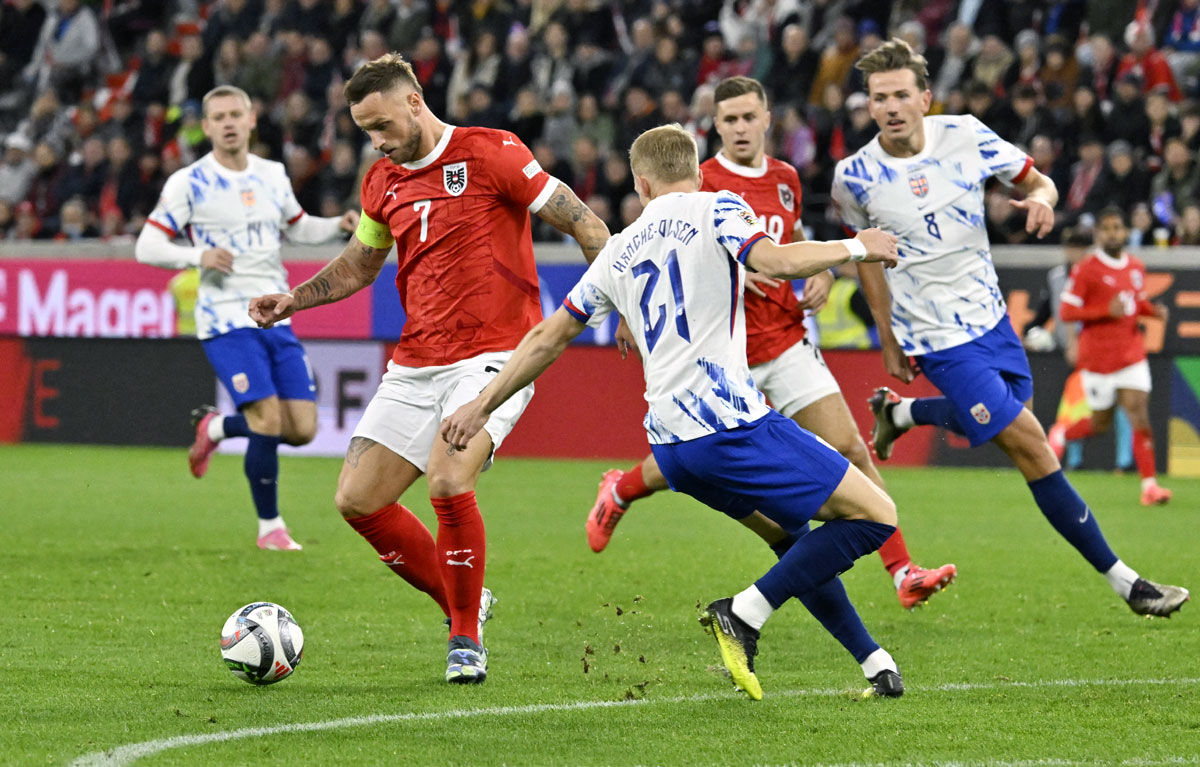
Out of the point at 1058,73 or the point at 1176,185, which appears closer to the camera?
the point at 1176,185

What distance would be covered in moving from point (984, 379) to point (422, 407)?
249cm

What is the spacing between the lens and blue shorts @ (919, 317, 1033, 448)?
697 centimetres

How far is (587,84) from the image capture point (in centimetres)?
1869

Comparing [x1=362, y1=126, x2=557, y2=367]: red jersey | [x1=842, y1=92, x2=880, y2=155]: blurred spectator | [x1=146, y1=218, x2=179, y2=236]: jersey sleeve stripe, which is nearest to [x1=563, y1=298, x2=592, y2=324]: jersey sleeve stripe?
[x1=362, y1=126, x2=557, y2=367]: red jersey

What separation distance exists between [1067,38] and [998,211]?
257cm

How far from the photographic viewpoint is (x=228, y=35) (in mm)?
21281

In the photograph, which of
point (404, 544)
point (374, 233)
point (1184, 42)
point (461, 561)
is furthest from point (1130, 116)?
point (461, 561)

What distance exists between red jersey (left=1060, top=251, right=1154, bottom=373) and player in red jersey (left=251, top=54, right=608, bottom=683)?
7726mm

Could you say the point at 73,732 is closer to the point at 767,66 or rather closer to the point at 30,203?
the point at 767,66

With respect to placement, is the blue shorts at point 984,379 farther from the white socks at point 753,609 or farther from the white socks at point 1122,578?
the white socks at point 753,609

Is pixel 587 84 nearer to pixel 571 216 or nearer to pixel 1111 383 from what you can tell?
pixel 1111 383

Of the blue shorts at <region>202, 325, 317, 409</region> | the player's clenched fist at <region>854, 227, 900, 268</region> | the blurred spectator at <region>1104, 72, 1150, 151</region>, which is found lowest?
the blue shorts at <region>202, 325, 317, 409</region>

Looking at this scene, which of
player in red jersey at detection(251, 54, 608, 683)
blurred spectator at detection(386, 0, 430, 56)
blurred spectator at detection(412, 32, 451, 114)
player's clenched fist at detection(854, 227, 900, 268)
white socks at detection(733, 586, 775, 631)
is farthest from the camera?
blurred spectator at detection(386, 0, 430, 56)

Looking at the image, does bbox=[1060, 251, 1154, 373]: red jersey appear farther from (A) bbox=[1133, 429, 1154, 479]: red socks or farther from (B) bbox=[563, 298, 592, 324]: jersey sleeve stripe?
(B) bbox=[563, 298, 592, 324]: jersey sleeve stripe
